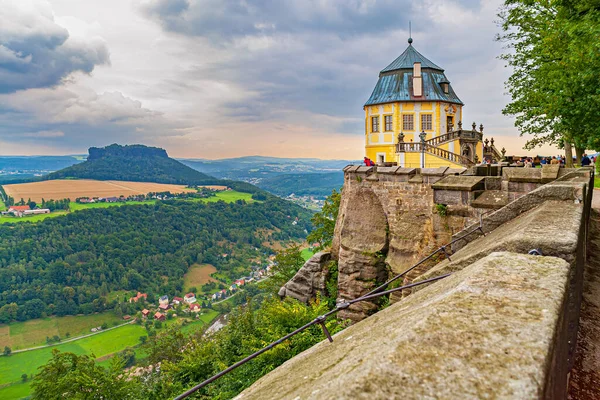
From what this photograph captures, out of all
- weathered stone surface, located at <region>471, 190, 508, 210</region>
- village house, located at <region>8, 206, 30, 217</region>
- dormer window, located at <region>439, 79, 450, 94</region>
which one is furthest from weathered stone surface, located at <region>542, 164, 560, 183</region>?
village house, located at <region>8, 206, 30, 217</region>

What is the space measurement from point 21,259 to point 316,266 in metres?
122

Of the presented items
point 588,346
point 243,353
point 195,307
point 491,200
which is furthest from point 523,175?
point 195,307

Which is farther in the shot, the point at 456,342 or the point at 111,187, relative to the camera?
the point at 111,187

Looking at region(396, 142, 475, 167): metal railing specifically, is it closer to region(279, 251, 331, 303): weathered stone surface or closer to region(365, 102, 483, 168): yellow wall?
region(365, 102, 483, 168): yellow wall

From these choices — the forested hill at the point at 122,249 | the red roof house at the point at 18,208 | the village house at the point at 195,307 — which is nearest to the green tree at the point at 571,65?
the village house at the point at 195,307

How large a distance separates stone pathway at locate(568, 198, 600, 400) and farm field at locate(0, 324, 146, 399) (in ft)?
217

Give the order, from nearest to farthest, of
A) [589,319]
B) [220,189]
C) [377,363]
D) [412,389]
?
[412,389], [377,363], [589,319], [220,189]

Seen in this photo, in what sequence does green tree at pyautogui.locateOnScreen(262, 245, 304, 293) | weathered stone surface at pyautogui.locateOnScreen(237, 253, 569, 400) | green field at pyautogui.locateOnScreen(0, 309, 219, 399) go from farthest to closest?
green field at pyautogui.locateOnScreen(0, 309, 219, 399) < green tree at pyautogui.locateOnScreen(262, 245, 304, 293) < weathered stone surface at pyautogui.locateOnScreen(237, 253, 569, 400)

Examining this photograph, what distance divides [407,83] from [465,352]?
28.8 m

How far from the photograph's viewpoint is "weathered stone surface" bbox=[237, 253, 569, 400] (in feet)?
3.97

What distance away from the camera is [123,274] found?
99188mm

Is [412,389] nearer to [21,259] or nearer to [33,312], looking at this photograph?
[33,312]

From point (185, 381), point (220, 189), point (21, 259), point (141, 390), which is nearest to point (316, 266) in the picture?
point (185, 381)

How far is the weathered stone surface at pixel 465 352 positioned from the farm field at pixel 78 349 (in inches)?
2630
